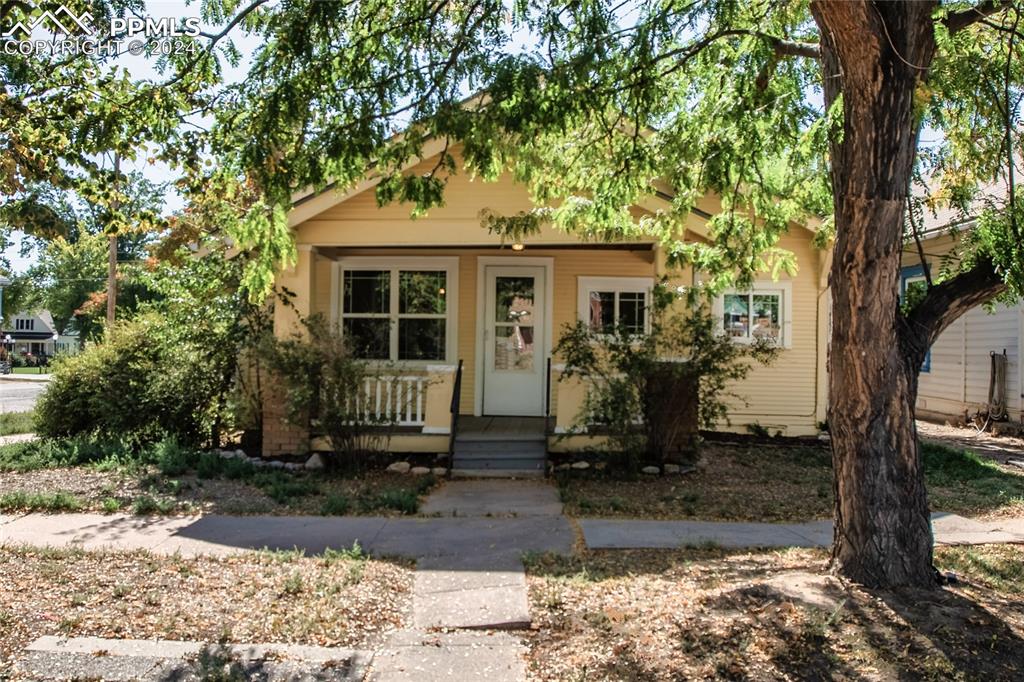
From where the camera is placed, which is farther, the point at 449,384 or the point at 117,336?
the point at 117,336

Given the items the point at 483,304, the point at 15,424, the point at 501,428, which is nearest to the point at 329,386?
the point at 501,428

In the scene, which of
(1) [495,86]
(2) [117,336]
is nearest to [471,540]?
(1) [495,86]

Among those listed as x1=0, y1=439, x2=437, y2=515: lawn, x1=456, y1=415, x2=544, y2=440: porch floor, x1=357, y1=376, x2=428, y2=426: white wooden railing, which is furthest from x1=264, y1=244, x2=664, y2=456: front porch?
x1=0, y1=439, x2=437, y2=515: lawn

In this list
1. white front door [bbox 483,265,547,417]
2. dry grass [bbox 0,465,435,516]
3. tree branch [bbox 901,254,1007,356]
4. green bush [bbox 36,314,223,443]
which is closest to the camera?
tree branch [bbox 901,254,1007,356]

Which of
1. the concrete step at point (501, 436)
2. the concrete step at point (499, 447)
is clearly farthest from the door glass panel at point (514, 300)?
the concrete step at point (499, 447)

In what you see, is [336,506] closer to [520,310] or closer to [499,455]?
[499,455]

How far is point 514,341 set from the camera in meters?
11.8

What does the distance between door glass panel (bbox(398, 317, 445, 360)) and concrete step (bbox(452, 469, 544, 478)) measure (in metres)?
2.97

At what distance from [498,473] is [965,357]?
10.6 meters

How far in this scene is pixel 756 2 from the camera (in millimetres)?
7047

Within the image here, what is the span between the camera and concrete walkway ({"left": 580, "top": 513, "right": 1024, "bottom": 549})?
612 cm

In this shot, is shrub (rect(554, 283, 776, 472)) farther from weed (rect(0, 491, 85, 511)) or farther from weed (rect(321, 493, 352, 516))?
weed (rect(0, 491, 85, 511))

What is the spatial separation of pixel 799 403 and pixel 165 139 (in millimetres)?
9921

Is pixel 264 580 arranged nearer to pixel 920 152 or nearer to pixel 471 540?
pixel 471 540
